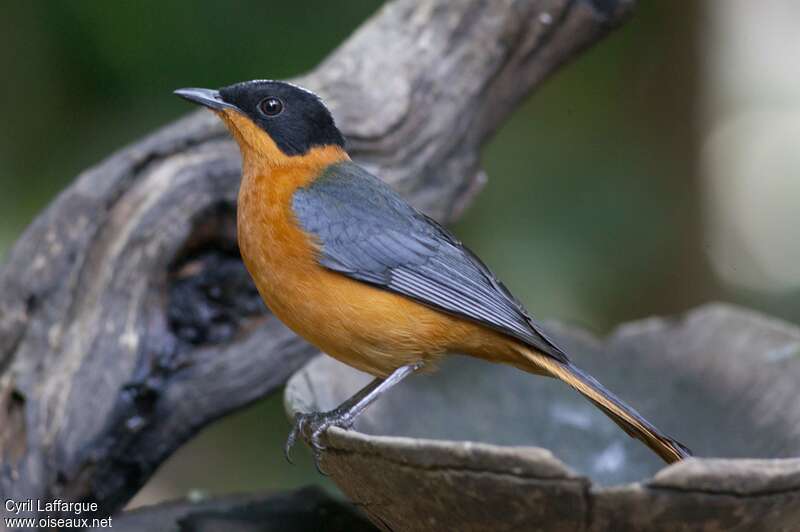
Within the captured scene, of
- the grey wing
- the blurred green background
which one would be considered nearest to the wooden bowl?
the grey wing

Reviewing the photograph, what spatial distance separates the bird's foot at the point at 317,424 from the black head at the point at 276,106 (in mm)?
1083

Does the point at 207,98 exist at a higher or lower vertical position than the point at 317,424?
higher

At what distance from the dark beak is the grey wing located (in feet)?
1.53

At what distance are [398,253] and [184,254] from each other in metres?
1.27

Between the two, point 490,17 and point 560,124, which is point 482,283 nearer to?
point 490,17

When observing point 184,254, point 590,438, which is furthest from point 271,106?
point 590,438

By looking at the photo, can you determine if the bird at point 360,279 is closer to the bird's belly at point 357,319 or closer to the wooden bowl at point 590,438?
the bird's belly at point 357,319

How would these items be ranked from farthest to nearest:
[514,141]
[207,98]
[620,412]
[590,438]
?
1. [514,141]
2. [590,438]
3. [207,98]
4. [620,412]

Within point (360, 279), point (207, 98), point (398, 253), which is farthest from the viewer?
point (207, 98)

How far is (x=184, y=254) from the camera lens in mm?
4441

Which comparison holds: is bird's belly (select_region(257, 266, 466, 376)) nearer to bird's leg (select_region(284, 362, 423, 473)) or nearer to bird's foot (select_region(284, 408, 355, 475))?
bird's leg (select_region(284, 362, 423, 473))

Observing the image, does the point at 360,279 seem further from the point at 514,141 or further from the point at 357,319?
the point at 514,141

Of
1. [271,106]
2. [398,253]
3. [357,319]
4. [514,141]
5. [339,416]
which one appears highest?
[271,106]

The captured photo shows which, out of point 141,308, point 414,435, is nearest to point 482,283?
point 414,435
